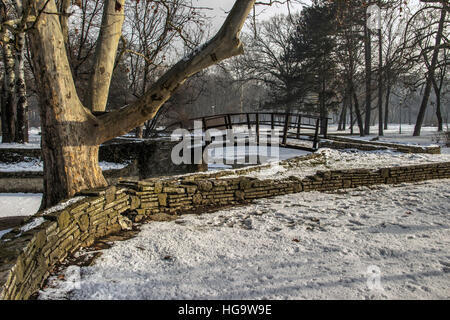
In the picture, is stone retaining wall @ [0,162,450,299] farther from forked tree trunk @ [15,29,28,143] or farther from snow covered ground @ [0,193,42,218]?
forked tree trunk @ [15,29,28,143]

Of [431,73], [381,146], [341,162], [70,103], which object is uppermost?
[431,73]

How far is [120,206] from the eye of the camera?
4707 millimetres

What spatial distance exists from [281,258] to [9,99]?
1607 centimetres

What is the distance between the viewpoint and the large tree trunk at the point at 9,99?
47.4 ft

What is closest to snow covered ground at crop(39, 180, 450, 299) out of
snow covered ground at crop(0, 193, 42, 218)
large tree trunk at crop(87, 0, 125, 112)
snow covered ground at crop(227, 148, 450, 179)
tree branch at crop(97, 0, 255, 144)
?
tree branch at crop(97, 0, 255, 144)

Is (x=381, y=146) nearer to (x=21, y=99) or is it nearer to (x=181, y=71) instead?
(x=181, y=71)

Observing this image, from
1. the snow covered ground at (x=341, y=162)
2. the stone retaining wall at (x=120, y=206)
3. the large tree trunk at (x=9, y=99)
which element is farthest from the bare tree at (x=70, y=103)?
the large tree trunk at (x=9, y=99)

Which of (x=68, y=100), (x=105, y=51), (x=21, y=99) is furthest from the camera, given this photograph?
(x=21, y=99)

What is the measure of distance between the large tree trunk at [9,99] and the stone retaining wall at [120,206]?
41.6ft

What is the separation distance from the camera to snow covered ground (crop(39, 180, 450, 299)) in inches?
112

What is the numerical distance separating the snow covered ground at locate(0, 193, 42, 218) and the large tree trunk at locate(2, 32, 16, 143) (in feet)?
21.2

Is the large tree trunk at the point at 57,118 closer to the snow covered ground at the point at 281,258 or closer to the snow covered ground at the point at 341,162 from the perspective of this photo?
the snow covered ground at the point at 281,258

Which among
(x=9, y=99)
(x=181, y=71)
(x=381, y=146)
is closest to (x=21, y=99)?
(x=9, y=99)

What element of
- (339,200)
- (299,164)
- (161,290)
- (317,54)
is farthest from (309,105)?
(161,290)
